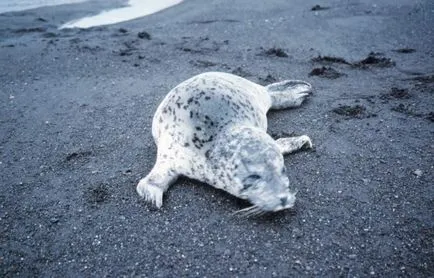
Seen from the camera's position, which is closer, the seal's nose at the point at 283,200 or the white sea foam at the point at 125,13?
the seal's nose at the point at 283,200

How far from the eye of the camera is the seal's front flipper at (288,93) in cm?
390

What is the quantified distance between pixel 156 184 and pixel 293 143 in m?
1.23

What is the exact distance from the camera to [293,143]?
313 centimetres

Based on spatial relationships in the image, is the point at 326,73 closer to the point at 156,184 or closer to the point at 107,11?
the point at 156,184

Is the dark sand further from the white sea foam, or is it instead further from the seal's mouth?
the white sea foam

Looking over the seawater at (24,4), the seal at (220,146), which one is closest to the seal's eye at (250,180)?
the seal at (220,146)

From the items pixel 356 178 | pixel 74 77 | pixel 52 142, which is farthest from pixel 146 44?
pixel 356 178

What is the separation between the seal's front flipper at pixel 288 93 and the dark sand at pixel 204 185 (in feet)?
0.38

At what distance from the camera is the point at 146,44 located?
604 centimetres

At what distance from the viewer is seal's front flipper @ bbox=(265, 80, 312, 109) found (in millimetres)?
3896

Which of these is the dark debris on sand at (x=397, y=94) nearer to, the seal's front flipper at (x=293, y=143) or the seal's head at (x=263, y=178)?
the seal's front flipper at (x=293, y=143)

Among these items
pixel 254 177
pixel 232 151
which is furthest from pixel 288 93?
pixel 254 177

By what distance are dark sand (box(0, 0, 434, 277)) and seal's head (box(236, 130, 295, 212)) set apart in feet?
0.61

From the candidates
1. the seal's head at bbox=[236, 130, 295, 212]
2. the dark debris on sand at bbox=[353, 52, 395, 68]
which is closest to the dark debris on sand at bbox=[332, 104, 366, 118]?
the dark debris on sand at bbox=[353, 52, 395, 68]
